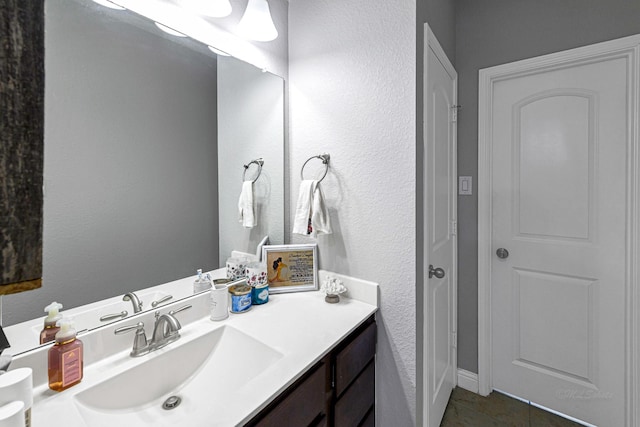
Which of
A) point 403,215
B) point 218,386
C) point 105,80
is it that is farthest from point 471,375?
point 105,80

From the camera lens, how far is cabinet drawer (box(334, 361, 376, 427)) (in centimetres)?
106

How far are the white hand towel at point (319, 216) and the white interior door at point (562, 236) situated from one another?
1141 mm

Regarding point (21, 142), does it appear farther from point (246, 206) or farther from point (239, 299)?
point (246, 206)

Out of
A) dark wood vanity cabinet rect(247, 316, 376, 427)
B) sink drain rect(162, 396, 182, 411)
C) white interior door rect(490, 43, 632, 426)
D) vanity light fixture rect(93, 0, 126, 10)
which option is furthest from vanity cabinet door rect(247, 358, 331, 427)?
white interior door rect(490, 43, 632, 426)

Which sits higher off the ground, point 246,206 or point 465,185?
point 465,185

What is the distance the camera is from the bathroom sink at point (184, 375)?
79 cm

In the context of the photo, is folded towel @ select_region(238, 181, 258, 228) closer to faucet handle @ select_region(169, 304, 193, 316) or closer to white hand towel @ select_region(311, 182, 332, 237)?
white hand towel @ select_region(311, 182, 332, 237)

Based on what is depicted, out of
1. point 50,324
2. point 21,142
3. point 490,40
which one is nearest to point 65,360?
point 50,324

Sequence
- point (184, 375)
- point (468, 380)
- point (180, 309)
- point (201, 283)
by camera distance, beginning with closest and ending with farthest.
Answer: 1. point (184, 375)
2. point (180, 309)
3. point (201, 283)
4. point (468, 380)

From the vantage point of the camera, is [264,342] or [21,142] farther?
Result: [264,342]

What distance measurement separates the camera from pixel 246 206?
56.3 inches

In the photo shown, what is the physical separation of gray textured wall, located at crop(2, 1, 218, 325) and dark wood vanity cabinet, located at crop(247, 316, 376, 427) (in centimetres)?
64

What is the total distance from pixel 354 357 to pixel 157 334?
2.33 ft

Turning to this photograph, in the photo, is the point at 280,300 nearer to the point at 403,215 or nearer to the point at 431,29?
the point at 403,215
